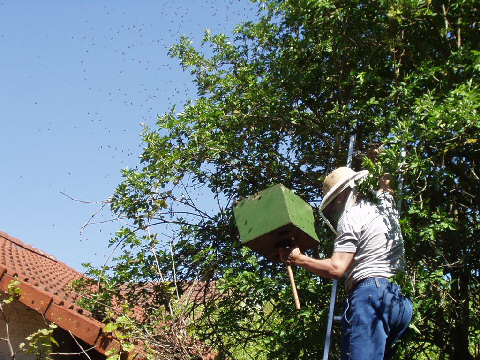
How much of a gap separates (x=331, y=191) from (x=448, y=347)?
2.85 metres

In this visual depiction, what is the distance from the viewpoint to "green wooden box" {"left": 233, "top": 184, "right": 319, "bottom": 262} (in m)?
3.74

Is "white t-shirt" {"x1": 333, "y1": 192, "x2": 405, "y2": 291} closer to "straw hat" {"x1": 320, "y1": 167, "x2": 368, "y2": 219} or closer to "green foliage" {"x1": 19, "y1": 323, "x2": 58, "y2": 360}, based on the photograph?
"straw hat" {"x1": 320, "y1": 167, "x2": 368, "y2": 219}

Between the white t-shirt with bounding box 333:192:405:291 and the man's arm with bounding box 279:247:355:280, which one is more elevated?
the white t-shirt with bounding box 333:192:405:291

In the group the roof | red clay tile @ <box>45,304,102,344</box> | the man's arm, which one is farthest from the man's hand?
red clay tile @ <box>45,304,102,344</box>

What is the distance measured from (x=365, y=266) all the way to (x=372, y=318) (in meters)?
0.33

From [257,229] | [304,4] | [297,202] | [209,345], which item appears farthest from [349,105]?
[209,345]

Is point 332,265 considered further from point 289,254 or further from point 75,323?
point 75,323

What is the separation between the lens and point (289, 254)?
12.2ft


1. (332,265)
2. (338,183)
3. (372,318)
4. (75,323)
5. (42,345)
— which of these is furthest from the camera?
(75,323)

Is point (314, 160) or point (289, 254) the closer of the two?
point (289, 254)

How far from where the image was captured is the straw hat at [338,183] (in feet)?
12.0

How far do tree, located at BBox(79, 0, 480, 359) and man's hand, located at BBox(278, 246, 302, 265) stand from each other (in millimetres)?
1086

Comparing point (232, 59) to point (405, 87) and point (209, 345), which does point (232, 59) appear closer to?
point (405, 87)

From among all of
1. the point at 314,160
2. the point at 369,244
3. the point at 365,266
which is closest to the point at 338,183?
the point at 369,244
